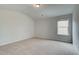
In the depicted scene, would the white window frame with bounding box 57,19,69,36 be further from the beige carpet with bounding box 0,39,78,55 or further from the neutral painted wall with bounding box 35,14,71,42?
the beige carpet with bounding box 0,39,78,55

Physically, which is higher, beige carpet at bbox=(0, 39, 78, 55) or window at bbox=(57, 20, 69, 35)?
window at bbox=(57, 20, 69, 35)

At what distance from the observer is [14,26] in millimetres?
5223

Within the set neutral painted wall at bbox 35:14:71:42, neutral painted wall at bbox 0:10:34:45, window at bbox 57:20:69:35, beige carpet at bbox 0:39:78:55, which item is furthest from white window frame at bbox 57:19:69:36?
neutral painted wall at bbox 0:10:34:45

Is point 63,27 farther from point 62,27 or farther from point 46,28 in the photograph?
point 46,28

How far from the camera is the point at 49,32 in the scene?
18.2 ft

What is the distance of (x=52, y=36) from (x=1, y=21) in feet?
9.75

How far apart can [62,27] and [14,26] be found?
2.73 metres

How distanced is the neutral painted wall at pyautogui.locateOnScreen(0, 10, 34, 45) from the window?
164 centimetres

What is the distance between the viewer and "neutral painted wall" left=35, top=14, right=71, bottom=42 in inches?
214

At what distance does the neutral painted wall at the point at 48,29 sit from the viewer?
5430mm
